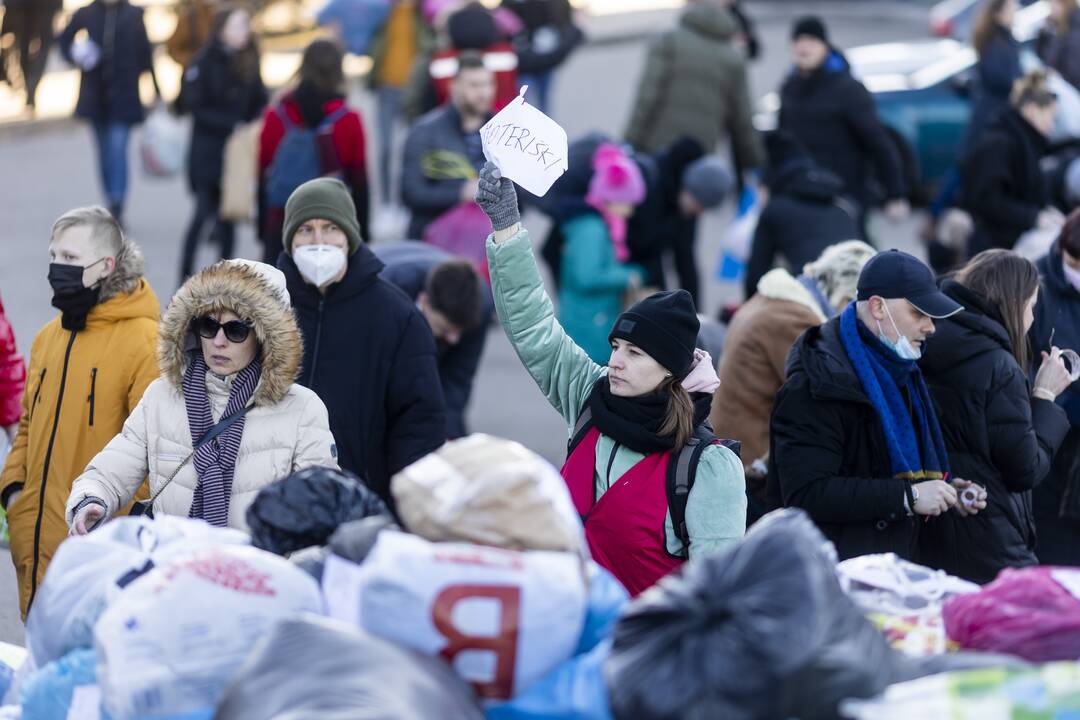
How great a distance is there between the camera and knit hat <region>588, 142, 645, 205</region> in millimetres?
8742

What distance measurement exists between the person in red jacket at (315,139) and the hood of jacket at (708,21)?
355cm

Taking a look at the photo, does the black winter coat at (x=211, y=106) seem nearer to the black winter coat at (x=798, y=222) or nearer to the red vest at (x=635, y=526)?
the black winter coat at (x=798, y=222)

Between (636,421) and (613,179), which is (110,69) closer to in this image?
(613,179)

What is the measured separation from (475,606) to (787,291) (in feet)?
11.6

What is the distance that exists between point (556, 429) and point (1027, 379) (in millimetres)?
4159

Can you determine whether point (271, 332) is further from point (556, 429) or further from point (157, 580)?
point (556, 429)

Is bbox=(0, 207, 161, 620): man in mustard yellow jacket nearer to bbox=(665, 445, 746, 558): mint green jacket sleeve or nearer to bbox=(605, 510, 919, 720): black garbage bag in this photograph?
bbox=(665, 445, 746, 558): mint green jacket sleeve

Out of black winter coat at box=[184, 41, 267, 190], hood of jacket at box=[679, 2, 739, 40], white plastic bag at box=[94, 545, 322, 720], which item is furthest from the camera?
hood of jacket at box=[679, 2, 739, 40]

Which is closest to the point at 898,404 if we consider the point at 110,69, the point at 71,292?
the point at 71,292

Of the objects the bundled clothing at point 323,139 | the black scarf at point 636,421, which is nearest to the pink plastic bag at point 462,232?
the bundled clothing at point 323,139

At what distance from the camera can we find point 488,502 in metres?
3.48

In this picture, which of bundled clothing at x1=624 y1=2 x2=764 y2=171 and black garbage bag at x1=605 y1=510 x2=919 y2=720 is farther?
bundled clothing at x1=624 y1=2 x2=764 y2=171

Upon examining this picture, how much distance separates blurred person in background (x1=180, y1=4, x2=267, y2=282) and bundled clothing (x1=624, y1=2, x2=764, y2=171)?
2.69 metres

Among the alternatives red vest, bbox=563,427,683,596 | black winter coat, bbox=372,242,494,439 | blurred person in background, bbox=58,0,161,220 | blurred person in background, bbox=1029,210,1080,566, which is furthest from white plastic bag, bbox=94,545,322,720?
blurred person in background, bbox=58,0,161,220
